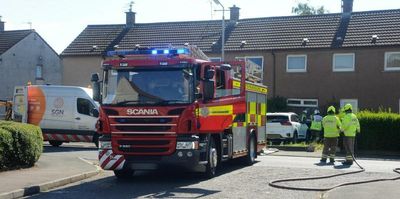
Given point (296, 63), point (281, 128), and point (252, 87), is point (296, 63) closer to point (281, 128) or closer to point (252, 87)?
point (281, 128)

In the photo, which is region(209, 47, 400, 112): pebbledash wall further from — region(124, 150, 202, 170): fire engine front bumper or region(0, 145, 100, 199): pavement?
region(124, 150, 202, 170): fire engine front bumper

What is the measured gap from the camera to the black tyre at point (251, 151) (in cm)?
1730

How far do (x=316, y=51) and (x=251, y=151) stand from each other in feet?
63.1

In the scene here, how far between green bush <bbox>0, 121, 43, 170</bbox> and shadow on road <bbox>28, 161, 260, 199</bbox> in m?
1.98

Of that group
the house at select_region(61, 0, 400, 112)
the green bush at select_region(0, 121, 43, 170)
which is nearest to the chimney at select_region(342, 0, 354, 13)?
the house at select_region(61, 0, 400, 112)

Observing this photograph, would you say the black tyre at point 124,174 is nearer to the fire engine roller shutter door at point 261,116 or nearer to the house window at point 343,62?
the fire engine roller shutter door at point 261,116

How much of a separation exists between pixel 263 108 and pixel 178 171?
4696 mm

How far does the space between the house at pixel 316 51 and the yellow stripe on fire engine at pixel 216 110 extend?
1638cm

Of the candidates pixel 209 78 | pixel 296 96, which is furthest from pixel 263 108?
pixel 296 96

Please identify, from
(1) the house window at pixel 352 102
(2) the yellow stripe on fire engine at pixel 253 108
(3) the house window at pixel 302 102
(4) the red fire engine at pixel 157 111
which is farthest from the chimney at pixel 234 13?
(4) the red fire engine at pixel 157 111

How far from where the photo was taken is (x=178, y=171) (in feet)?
50.8

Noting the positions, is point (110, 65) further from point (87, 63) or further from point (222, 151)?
point (87, 63)

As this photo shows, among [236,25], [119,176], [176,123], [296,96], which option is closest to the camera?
[176,123]

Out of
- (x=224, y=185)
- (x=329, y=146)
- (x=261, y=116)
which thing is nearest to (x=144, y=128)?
(x=224, y=185)
